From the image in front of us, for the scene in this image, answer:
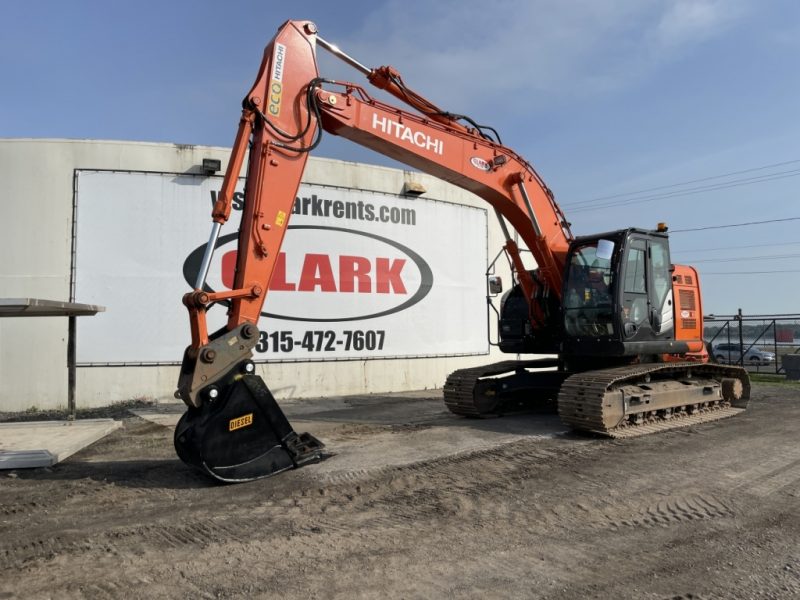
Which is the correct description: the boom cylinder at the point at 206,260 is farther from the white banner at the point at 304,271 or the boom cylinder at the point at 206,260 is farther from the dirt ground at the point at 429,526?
the white banner at the point at 304,271

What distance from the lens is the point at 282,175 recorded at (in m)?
6.07

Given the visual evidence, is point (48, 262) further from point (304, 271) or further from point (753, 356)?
point (753, 356)

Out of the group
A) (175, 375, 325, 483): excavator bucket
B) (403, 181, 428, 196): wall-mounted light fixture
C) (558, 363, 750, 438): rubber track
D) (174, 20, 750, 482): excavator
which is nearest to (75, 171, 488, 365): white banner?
(403, 181, 428, 196): wall-mounted light fixture

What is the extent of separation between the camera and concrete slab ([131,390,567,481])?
20.5 feet

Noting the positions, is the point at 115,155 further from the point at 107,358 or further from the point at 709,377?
the point at 709,377

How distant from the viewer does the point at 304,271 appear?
12586 millimetres

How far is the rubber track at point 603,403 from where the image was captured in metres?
7.11

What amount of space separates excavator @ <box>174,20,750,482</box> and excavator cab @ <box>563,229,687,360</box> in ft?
0.07

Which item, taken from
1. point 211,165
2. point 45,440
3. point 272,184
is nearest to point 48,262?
point 211,165

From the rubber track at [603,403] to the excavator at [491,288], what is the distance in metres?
0.02

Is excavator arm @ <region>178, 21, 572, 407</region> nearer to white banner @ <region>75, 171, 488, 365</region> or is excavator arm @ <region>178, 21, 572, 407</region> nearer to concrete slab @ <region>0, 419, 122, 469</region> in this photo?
concrete slab @ <region>0, 419, 122, 469</region>

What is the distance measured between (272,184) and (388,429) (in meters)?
4.03

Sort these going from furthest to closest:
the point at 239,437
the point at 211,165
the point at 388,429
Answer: the point at 211,165 → the point at 388,429 → the point at 239,437

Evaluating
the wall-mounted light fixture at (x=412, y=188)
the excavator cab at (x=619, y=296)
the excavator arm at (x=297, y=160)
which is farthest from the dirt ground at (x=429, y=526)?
the wall-mounted light fixture at (x=412, y=188)
